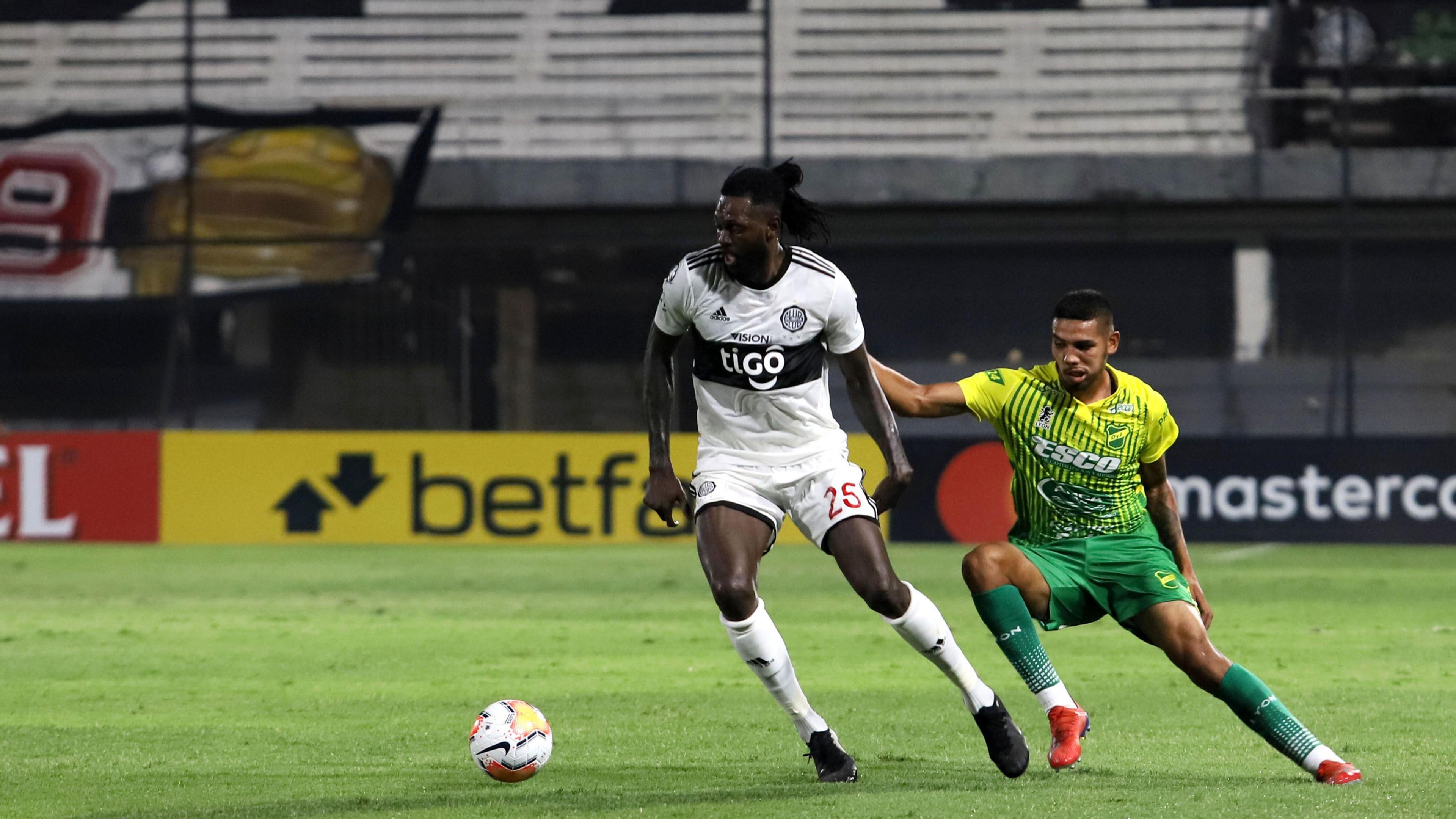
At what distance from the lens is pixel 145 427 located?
20984 millimetres

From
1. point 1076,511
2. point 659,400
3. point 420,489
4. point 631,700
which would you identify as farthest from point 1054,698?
point 420,489

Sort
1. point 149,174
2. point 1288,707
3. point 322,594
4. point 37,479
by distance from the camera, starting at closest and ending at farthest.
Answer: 1. point 1288,707
2. point 322,594
3. point 37,479
4. point 149,174

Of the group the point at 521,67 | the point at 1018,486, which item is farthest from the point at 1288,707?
the point at 521,67

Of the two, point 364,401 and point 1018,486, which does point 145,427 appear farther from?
point 1018,486

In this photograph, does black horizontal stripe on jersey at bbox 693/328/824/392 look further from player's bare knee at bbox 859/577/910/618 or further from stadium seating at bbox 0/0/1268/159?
stadium seating at bbox 0/0/1268/159

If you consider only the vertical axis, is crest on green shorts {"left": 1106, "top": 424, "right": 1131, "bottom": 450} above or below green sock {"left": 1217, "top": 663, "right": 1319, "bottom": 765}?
above

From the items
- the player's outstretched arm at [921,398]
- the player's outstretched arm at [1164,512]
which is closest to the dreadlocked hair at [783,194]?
the player's outstretched arm at [921,398]

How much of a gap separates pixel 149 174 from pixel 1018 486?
19042 mm

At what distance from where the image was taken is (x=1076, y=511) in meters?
5.92

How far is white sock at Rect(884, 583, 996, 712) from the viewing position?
5.66 m

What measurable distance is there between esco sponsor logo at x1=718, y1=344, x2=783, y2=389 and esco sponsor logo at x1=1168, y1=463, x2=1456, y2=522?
11.9 metres

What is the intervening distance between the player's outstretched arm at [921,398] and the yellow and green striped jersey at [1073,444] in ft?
0.13

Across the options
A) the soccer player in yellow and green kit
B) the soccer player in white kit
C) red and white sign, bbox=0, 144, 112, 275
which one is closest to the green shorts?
the soccer player in yellow and green kit

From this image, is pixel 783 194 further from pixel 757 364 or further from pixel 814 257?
pixel 757 364
